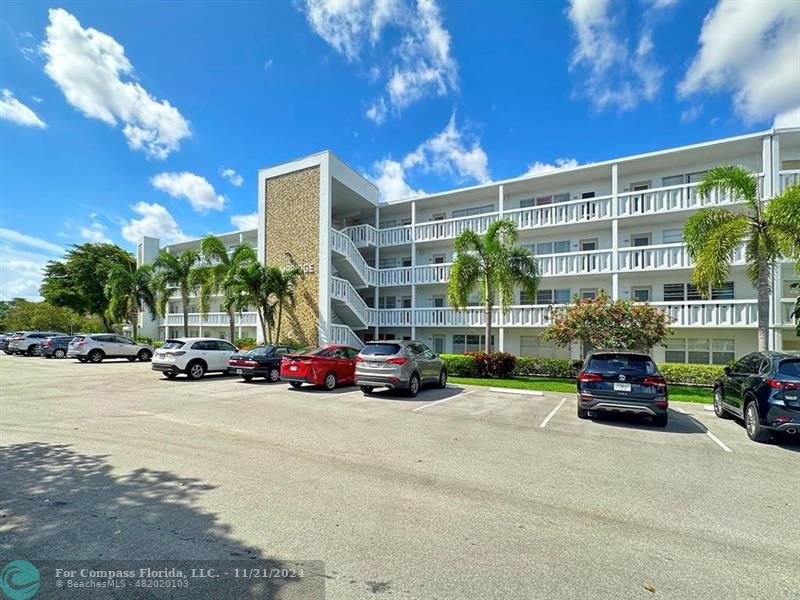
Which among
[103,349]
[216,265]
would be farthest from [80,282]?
[216,265]

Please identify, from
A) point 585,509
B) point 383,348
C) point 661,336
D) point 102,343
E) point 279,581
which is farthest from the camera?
point 102,343

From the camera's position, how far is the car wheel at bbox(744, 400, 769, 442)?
24.9 feet

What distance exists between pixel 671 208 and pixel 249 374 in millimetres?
19724

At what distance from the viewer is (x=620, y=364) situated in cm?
912

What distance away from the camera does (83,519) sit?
4.04m

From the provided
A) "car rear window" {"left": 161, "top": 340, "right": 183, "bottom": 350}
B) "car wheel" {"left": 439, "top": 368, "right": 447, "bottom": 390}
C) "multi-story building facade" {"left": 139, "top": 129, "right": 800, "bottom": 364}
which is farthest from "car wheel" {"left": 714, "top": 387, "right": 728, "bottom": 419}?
"car rear window" {"left": 161, "top": 340, "right": 183, "bottom": 350}

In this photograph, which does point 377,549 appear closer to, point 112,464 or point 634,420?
point 112,464

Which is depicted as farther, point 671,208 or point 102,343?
point 102,343

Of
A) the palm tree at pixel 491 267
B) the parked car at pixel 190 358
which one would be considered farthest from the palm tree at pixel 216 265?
the palm tree at pixel 491 267

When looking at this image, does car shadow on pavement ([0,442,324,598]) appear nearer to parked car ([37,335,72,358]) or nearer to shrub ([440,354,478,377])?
shrub ([440,354,478,377])

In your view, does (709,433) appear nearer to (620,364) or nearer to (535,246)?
(620,364)

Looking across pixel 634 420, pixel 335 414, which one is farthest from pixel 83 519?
pixel 634 420

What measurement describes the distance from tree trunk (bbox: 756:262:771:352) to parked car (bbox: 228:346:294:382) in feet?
53.0

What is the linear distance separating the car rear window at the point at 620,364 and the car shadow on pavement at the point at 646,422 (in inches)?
47.6
